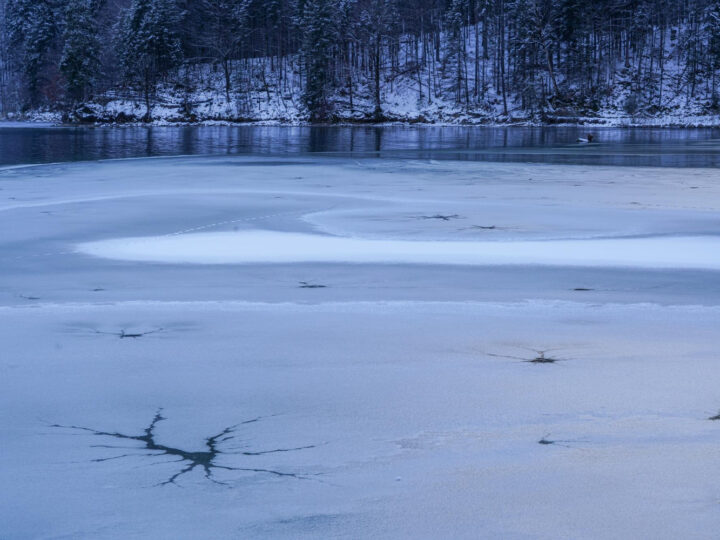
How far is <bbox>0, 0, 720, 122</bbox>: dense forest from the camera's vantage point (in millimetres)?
70750

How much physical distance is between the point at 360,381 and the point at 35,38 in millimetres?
94296

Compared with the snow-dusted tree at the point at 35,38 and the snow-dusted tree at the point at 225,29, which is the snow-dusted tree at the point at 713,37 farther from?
the snow-dusted tree at the point at 35,38

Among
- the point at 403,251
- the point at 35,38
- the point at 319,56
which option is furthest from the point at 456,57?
the point at 403,251

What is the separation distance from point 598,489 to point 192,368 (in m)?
2.20

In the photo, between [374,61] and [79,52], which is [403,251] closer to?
[79,52]

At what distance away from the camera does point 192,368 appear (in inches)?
166

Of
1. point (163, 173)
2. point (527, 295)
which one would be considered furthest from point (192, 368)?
point (163, 173)

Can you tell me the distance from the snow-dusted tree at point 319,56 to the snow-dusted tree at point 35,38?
29.9 m

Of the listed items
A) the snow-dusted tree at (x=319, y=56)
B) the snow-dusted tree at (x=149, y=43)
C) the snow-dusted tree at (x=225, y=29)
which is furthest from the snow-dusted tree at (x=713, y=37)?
the snow-dusted tree at (x=149, y=43)

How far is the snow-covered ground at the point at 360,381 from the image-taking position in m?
2.65

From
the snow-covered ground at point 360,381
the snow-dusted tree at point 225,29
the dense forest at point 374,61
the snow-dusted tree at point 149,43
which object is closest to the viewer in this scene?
the snow-covered ground at point 360,381

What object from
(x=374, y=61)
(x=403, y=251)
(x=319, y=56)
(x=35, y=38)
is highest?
(x=35, y=38)

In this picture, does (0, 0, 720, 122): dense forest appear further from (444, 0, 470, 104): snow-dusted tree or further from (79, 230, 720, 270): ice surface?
(79, 230, 720, 270): ice surface

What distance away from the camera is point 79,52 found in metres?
72.8
